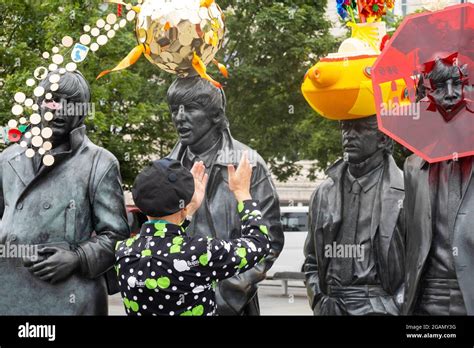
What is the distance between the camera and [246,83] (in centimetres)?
2044

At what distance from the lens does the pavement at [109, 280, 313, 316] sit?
53.2ft

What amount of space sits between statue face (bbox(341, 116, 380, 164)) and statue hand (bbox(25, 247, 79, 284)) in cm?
206

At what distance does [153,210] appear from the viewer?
4.57m

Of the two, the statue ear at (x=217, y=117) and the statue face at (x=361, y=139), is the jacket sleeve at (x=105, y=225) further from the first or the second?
the statue face at (x=361, y=139)

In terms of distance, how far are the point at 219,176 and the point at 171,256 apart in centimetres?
212

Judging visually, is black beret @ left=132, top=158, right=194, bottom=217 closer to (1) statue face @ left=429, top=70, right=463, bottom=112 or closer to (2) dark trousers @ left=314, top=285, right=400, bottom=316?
(1) statue face @ left=429, top=70, right=463, bottom=112

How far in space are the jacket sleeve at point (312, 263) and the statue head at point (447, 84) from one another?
4.76 feet

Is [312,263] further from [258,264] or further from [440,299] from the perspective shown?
[440,299]

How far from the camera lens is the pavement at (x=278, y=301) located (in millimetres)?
16203

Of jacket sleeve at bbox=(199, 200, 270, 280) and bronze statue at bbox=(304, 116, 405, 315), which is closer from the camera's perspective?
jacket sleeve at bbox=(199, 200, 270, 280)

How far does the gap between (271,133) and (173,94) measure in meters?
14.1

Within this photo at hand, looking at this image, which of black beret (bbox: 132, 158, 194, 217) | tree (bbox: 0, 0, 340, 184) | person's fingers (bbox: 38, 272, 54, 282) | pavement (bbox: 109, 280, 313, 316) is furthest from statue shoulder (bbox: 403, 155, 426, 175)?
tree (bbox: 0, 0, 340, 184)
